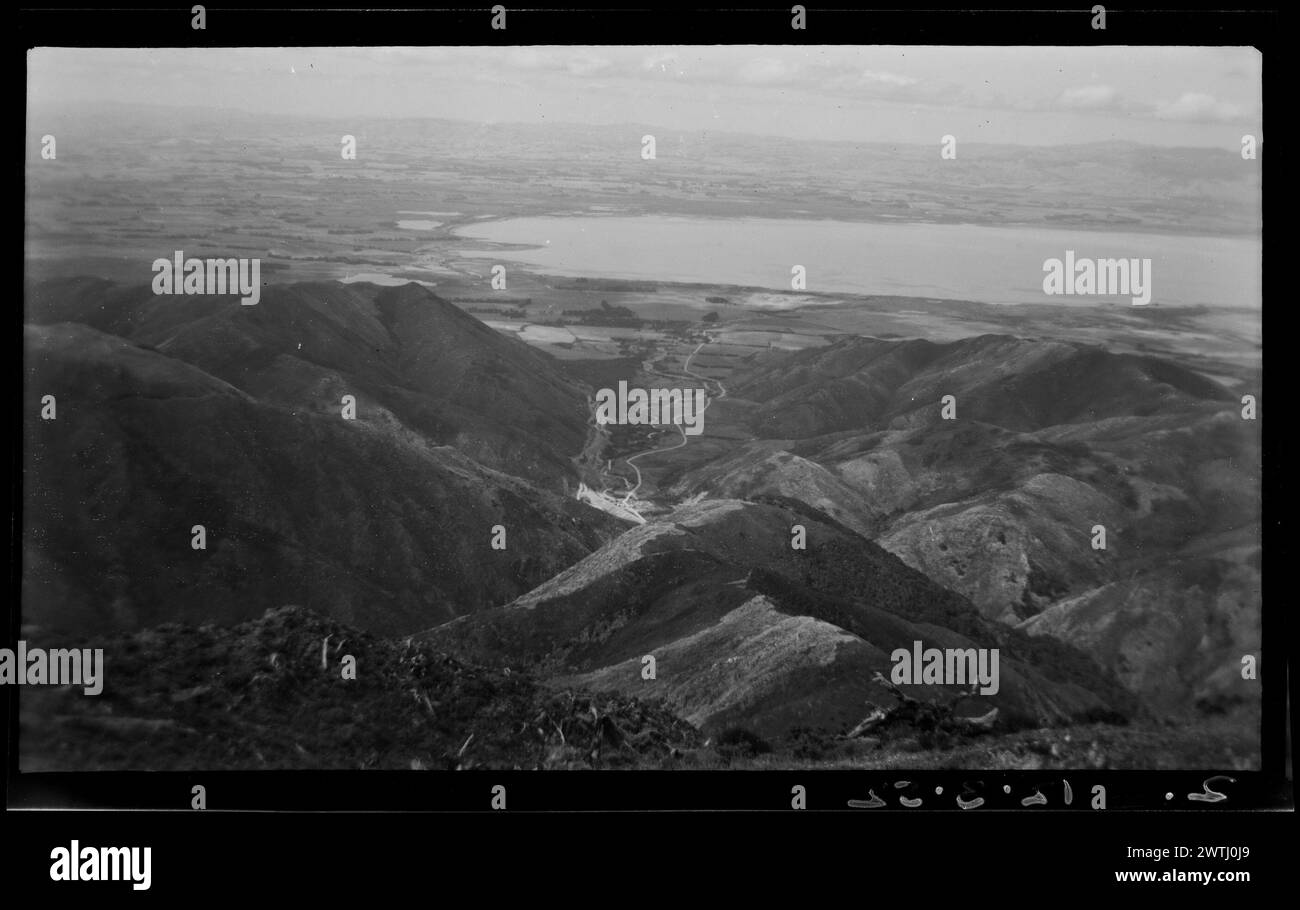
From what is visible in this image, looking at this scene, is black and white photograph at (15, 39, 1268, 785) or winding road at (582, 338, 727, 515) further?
winding road at (582, 338, 727, 515)

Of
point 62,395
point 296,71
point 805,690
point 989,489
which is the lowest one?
point 805,690

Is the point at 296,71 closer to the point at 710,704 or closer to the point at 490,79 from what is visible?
the point at 490,79

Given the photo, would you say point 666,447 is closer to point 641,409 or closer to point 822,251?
point 641,409

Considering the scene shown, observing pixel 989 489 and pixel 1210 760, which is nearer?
pixel 1210 760

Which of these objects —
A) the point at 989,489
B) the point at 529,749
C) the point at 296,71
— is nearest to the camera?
the point at 529,749

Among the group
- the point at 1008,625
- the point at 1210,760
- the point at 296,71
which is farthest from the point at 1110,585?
the point at 296,71

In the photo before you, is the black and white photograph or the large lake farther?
the large lake

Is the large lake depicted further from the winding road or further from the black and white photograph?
the winding road

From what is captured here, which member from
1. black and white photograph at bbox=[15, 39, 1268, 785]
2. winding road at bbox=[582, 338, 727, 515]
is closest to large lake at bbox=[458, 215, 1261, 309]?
black and white photograph at bbox=[15, 39, 1268, 785]

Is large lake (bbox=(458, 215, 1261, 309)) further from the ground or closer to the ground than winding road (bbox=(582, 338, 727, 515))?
further from the ground
